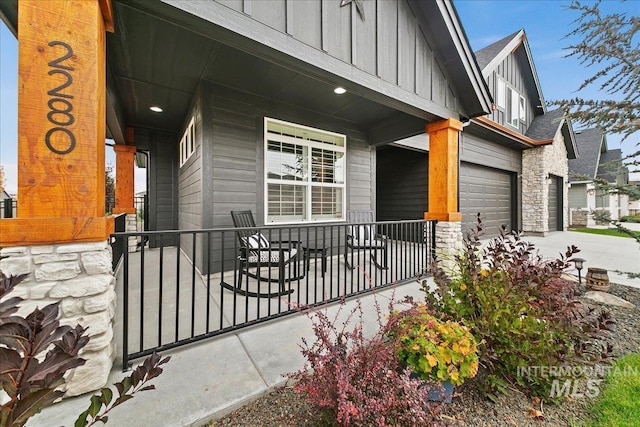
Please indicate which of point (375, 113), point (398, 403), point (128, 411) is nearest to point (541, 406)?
point (398, 403)

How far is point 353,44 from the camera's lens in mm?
3051

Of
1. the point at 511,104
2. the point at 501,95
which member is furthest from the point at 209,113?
the point at 511,104

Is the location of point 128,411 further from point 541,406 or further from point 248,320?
point 541,406

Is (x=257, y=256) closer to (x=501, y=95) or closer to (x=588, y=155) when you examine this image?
(x=501, y=95)

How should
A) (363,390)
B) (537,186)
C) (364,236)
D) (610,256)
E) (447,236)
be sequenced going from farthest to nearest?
1. (537,186)
2. (610,256)
3. (447,236)
4. (364,236)
5. (363,390)

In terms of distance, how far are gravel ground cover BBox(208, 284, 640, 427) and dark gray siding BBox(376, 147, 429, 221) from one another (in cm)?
574

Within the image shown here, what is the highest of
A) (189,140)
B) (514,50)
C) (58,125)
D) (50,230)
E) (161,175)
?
(514,50)

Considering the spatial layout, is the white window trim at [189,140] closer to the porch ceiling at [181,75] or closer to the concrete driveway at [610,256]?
the porch ceiling at [181,75]

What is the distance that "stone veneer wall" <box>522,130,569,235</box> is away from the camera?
8555 millimetres

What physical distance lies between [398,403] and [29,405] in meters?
1.33

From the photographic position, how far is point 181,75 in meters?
3.58

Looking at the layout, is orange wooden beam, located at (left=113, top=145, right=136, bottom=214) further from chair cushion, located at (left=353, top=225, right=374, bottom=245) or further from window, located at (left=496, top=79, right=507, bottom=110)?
window, located at (left=496, top=79, right=507, bottom=110)

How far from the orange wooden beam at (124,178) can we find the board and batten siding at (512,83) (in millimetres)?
9893

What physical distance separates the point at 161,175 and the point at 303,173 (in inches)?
147
